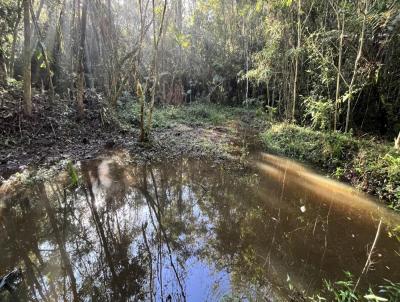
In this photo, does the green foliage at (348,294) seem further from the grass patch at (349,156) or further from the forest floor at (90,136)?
the forest floor at (90,136)

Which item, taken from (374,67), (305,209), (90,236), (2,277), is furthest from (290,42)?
(2,277)

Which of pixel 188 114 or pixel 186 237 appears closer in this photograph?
pixel 186 237

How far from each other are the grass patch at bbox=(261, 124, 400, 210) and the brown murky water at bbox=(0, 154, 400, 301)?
1.40 feet

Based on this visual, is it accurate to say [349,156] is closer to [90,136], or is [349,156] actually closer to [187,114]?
[90,136]

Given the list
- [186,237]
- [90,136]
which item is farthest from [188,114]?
[186,237]

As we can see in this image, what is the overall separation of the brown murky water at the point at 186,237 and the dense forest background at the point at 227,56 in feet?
10.3

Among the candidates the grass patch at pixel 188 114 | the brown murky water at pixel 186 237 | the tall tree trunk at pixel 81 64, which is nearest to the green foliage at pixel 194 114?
the grass patch at pixel 188 114

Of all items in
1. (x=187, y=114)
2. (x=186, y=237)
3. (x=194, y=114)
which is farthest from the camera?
(x=194, y=114)

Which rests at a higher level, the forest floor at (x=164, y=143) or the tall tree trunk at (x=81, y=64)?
the tall tree trunk at (x=81, y=64)

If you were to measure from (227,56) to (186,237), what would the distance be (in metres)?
14.3

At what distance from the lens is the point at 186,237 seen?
14.9ft

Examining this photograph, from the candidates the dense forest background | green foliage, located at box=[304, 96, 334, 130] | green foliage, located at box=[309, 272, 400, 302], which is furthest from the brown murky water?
the dense forest background

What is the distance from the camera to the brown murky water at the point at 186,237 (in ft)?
11.6

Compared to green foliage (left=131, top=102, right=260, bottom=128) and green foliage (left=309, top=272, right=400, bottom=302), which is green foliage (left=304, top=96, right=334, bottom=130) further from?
green foliage (left=309, top=272, right=400, bottom=302)
